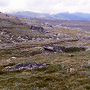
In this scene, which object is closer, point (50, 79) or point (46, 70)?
point (50, 79)

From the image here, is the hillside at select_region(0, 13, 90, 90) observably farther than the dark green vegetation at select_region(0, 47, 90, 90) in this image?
Yes

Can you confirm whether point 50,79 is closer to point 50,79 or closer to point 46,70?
point 50,79

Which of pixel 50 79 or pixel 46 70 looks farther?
pixel 46 70

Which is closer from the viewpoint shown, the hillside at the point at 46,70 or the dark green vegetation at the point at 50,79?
the dark green vegetation at the point at 50,79

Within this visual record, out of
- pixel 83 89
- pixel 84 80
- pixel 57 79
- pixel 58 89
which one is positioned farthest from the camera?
pixel 57 79

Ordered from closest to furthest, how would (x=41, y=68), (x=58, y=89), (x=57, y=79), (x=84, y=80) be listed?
(x=58, y=89)
(x=84, y=80)
(x=57, y=79)
(x=41, y=68)

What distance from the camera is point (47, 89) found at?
1385 cm

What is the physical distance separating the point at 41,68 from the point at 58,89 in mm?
12450

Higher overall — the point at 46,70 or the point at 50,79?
the point at 50,79

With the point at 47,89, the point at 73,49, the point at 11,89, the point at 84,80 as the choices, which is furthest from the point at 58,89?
the point at 73,49

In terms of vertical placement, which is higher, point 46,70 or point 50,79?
point 50,79

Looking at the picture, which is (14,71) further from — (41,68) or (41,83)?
(41,83)

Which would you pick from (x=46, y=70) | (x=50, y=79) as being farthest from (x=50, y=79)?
(x=46, y=70)

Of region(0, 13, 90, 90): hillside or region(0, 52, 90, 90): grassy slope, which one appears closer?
region(0, 52, 90, 90): grassy slope
